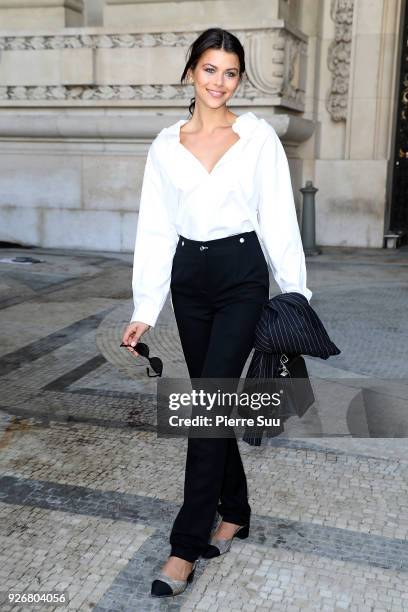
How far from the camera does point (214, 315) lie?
98.5 inches

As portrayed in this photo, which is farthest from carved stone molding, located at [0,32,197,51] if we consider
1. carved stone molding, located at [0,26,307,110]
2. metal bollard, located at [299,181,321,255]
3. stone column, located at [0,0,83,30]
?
metal bollard, located at [299,181,321,255]

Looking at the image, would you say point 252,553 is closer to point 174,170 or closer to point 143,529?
point 143,529

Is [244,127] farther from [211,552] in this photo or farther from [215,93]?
[211,552]

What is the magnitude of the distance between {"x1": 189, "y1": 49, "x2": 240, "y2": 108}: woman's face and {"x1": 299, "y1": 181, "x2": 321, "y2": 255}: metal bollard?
7.51 meters

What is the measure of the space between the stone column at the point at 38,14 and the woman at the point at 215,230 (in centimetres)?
844

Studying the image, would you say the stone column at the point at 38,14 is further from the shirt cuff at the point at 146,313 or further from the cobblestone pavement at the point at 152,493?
the shirt cuff at the point at 146,313

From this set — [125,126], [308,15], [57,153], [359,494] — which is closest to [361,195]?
[308,15]

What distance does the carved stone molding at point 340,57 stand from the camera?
33.5 ft

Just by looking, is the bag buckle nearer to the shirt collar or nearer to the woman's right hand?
the woman's right hand

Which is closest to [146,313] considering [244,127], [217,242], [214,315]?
[214,315]

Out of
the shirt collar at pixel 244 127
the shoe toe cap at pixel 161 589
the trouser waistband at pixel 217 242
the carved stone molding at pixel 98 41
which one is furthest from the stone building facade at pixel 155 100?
the shoe toe cap at pixel 161 589

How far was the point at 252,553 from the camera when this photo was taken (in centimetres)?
263

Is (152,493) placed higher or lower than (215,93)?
lower

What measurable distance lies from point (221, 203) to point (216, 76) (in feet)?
1.34
